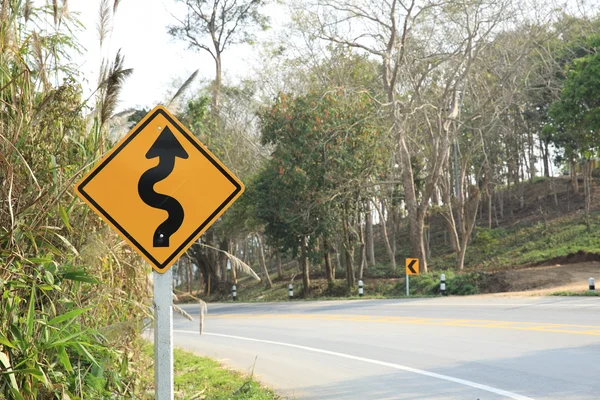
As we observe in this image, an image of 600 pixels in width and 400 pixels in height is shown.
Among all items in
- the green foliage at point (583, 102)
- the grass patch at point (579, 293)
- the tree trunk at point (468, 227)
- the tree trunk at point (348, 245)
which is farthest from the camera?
the tree trunk at point (468, 227)

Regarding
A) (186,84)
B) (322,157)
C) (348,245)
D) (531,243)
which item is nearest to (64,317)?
(186,84)

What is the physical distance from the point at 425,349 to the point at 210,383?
4327 mm

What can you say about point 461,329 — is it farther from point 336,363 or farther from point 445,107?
point 445,107

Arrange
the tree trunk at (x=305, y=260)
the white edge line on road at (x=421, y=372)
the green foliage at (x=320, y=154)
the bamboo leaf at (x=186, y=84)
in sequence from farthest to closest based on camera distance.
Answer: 1. the tree trunk at (x=305, y=260)
2. the green foliage at (x=320, y=154)
3. the white edge line on road at (x=421, y=372)
4. the bamboo leaf at (x=186, y=84)

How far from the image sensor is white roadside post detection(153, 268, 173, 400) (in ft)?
14.0

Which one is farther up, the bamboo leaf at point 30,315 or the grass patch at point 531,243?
the grass patch at point 531,243

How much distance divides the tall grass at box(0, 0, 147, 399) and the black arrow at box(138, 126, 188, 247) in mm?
1032

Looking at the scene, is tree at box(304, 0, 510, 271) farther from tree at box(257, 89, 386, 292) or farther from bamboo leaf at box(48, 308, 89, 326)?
bamboo leaf at box(48, 308, 89, 326)

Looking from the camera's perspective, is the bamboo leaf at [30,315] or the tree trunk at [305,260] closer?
the bamboo leaf at [30,315]

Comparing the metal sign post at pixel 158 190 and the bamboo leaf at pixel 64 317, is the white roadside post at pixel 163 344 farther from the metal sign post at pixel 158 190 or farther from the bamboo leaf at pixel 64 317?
the bamboo leaf at pixel 64 317

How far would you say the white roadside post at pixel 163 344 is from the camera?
14.0 feet

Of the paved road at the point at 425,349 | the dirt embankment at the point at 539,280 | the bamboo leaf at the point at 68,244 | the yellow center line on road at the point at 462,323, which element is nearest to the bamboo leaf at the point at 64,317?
the bamboo leaf at the point at 68,244

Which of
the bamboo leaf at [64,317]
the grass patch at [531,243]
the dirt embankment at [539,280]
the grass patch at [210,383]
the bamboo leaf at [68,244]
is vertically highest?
the grass patch at [531,243]

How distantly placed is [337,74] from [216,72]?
11.5 meters
